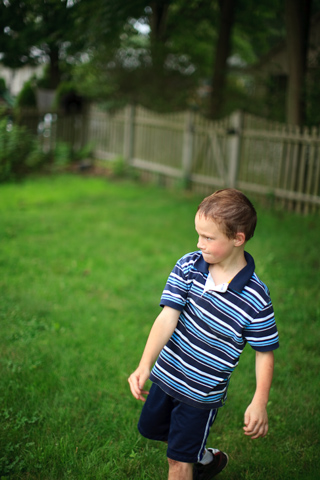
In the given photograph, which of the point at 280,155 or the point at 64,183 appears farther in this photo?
the point at 64,183

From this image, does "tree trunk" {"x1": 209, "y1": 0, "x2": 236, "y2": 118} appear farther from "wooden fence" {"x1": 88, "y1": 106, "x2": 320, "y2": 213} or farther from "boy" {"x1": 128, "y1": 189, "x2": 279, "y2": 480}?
"boy" {"x1": 128, "y1": 189, "x2": 279, "y2": 480}

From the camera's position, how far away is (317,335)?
13.8 feet

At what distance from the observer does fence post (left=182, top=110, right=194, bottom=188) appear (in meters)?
10.5

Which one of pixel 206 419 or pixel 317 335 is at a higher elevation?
pixel 206 419

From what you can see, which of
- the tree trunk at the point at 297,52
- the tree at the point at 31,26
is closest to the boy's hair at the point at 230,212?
the tree at the point at 31,26

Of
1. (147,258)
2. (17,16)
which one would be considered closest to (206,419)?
(147,258)

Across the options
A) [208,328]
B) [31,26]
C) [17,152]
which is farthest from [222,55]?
[208,328]

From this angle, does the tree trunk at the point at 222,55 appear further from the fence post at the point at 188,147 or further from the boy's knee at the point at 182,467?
the boy's knee at the point at 182,467

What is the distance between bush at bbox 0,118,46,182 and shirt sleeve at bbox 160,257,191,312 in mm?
9394

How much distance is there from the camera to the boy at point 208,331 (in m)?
1.94

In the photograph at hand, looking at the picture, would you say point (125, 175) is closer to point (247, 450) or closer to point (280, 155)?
point (280, 155)

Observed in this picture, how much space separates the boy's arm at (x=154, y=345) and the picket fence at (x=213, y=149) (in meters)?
6.92

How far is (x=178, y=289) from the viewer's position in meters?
2.02

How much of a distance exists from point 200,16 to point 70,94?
612 centimetres
